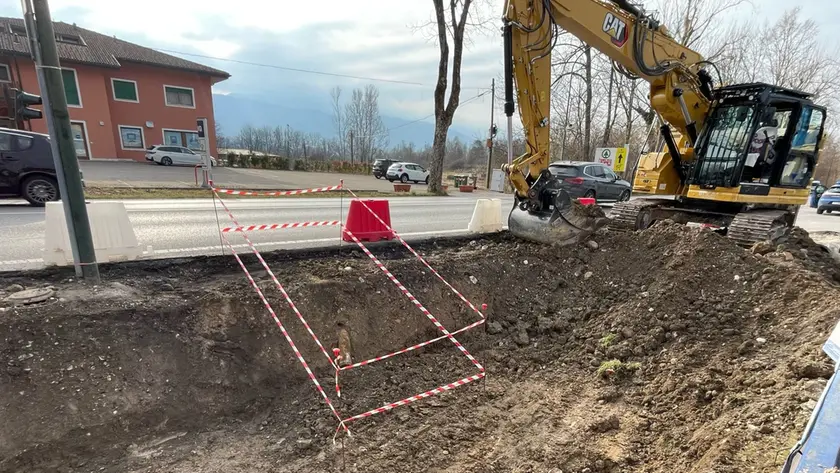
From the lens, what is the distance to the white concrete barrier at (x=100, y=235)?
4699 mm

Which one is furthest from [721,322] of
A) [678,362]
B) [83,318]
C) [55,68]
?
[55,68]

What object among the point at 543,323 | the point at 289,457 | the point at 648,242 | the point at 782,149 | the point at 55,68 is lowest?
the point at 289,457

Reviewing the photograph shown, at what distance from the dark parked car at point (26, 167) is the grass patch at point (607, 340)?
11694 mm

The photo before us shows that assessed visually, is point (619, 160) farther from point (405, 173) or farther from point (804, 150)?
point (804, 150)

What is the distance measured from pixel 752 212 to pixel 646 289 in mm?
3964

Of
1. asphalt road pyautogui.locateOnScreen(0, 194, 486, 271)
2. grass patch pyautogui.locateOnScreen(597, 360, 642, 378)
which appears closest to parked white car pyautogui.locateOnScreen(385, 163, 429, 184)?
asphalt road pyautogui.locateOnScreen(0, 194, 486, 271)

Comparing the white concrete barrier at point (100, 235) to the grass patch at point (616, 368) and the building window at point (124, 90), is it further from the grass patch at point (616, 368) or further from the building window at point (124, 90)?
the building window at point (124, 90)

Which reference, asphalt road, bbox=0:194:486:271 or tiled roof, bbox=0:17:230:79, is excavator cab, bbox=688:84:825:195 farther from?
tiled roof, bbox=0:17:230:79

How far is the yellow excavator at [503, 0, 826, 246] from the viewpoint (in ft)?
19.9

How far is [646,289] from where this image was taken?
4.89m

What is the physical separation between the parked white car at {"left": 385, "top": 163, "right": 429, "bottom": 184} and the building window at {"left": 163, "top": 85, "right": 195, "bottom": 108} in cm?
1519

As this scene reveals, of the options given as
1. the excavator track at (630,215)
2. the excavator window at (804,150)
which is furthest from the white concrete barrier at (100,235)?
the excavator window at (804,150)

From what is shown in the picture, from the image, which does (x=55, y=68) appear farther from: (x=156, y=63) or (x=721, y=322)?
(x=156, y=63)

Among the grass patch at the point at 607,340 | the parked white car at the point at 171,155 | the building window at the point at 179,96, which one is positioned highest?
the building window at the point at 179,96
